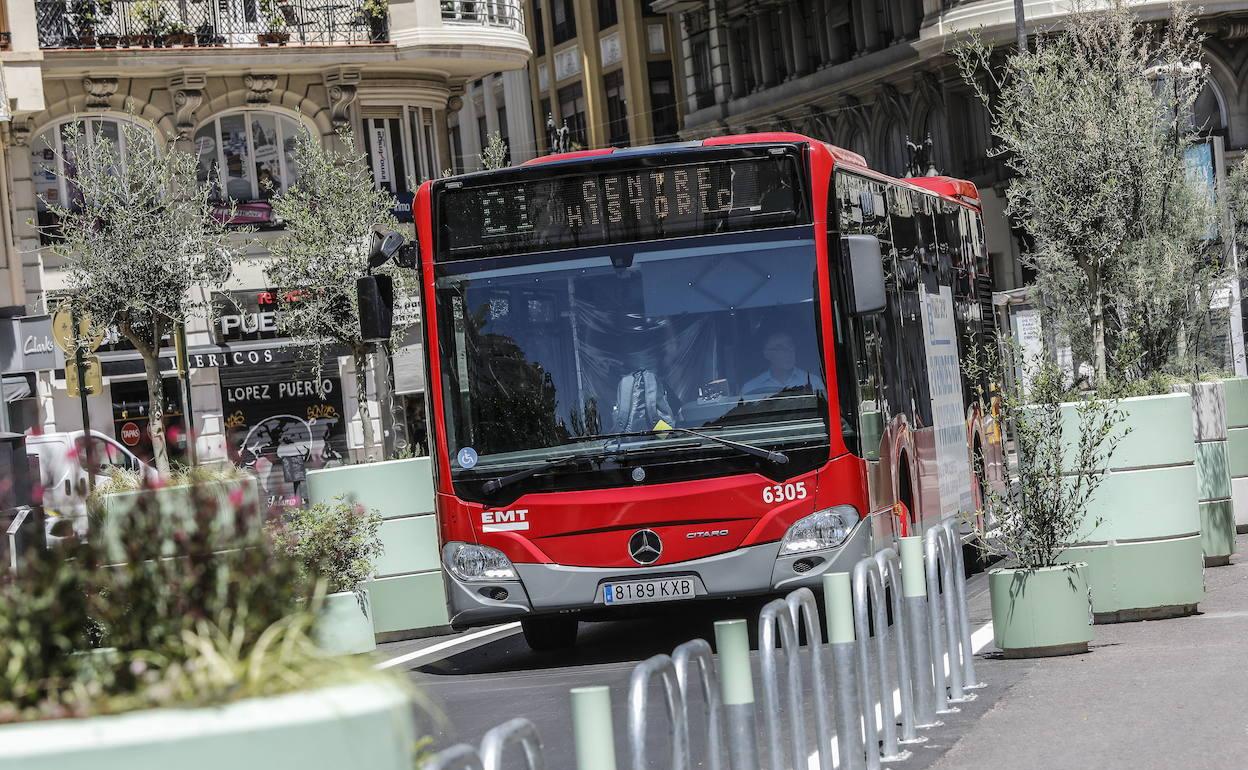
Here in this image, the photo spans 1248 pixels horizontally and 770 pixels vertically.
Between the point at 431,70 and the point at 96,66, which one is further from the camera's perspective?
the point at 431,70

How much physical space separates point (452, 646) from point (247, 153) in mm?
25142

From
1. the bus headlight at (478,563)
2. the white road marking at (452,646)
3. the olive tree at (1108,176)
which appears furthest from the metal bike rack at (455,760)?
the olive tree at (1108,176)

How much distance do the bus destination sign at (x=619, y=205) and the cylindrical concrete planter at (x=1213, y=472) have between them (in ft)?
12.8

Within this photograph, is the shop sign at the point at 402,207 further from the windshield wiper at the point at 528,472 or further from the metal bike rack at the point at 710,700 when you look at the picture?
the metal bike rack at the point at 710,700

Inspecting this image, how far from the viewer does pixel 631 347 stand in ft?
40.0

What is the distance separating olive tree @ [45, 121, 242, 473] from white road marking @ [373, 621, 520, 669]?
17.6m

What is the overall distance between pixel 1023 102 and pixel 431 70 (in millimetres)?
20925

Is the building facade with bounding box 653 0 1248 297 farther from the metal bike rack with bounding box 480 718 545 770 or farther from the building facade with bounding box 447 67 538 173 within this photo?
the metal bike rack with bounding box 480 718 545 770

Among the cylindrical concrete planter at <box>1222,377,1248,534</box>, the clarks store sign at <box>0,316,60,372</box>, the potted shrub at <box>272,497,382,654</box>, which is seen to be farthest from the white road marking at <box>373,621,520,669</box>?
the clarks store sign at <box>0,316,60,372</box>

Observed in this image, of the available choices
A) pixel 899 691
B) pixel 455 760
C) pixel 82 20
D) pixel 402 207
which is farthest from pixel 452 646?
pixel 402 207

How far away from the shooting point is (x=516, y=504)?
1226 cm

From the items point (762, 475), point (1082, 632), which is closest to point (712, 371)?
point (762, 475)

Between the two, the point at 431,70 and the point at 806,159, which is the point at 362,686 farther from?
the point at 431,70

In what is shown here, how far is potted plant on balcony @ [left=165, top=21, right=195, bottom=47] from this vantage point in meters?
37.3
